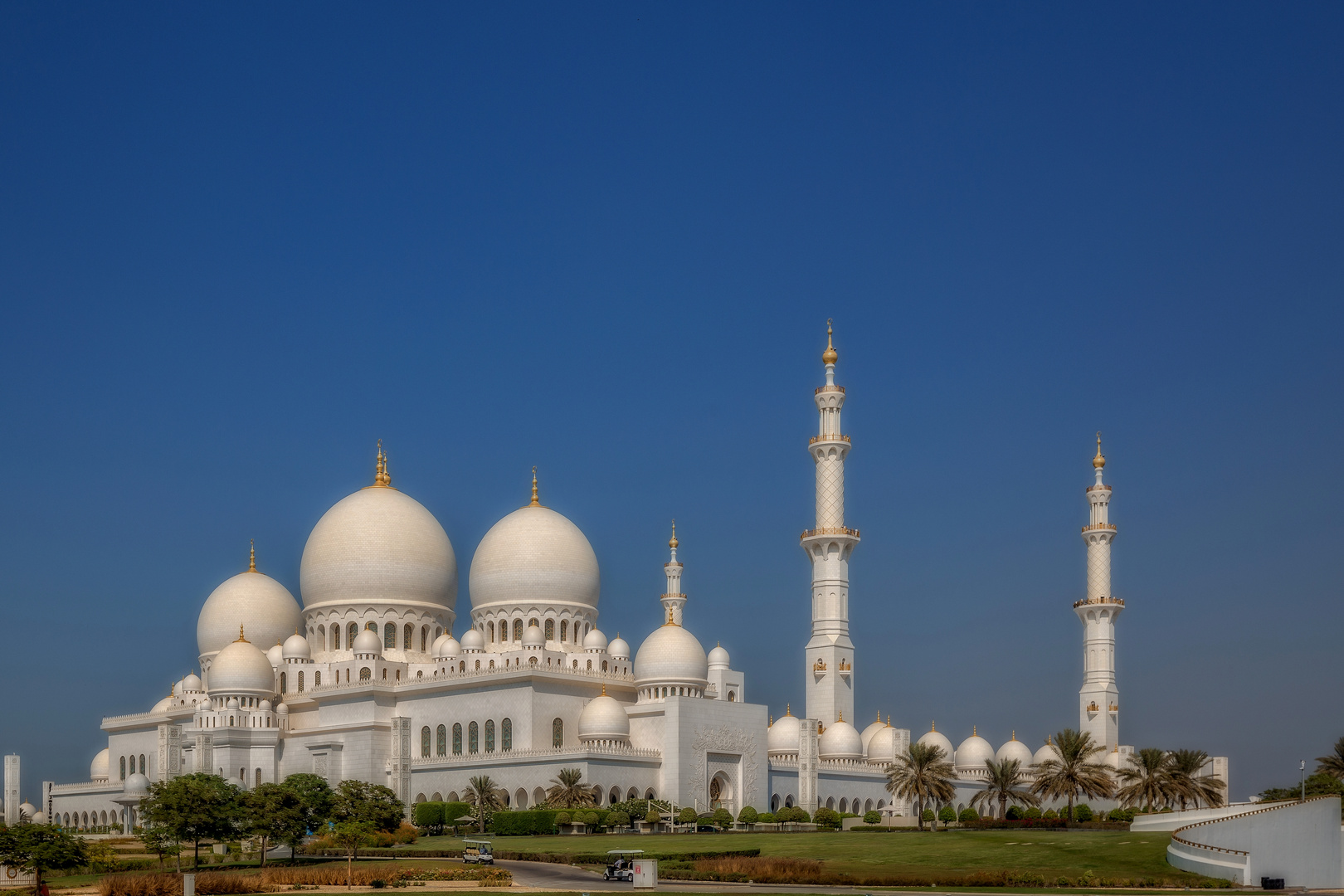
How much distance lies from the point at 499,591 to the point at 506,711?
338 inches

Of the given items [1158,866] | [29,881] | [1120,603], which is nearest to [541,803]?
[29,881]

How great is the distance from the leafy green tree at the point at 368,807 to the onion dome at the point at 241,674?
2206 centimetres

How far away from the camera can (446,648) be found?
7200 centimetres

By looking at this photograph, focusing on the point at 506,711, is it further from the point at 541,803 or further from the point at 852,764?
the point at 852,764

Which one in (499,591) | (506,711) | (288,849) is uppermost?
(499,591)

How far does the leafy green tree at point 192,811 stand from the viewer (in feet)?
150

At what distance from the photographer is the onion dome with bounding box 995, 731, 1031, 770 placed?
83.3 m

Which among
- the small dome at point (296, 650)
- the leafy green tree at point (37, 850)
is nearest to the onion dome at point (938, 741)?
the small dome at point (296, 650)

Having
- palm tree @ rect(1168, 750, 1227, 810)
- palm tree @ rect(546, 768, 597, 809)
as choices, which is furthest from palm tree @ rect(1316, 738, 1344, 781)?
palm tree @ rect(546, 768, 597, 809)

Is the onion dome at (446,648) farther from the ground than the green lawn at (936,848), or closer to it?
farther from the ground

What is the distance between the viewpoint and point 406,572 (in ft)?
249

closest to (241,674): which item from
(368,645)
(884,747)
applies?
(368,645)

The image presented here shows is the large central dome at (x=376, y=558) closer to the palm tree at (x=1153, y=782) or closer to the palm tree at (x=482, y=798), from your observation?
the palm tree at (x=482, y=798)

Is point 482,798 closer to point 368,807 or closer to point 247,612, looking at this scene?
point 368,807
